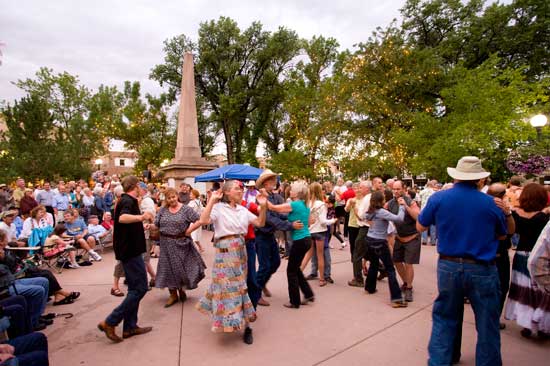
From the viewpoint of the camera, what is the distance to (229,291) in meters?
3.65

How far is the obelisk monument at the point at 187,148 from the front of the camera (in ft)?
43.5

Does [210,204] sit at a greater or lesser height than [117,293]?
greater

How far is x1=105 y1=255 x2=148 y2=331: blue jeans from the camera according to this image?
3.81 meters

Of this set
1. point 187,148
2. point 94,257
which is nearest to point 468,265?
point 94,257

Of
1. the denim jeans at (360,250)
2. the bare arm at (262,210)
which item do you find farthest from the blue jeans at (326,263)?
the bare arm at (262,210)

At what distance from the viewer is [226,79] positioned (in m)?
30.5

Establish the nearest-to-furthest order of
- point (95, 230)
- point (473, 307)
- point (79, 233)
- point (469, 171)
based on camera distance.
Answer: point (473, 307) → point (469, 171) → point (79, 233) → point (95, 230)

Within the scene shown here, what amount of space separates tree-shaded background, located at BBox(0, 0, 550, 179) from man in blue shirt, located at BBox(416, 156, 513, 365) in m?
12.2

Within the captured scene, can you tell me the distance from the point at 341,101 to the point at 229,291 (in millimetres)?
19421

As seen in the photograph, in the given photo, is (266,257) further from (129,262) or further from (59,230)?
(59,230)

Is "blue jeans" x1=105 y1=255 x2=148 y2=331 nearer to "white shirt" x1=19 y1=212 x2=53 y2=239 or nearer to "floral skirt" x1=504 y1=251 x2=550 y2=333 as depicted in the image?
"floral skirt" x1=504 y1=251 x2=550 y2=333

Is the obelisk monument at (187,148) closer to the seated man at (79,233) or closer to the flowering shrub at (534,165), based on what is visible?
the seated man at (79,233)

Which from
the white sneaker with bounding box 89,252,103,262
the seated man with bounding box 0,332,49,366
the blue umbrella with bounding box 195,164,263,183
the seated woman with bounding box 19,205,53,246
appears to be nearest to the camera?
the seated man with bounding box 0,332,49,366

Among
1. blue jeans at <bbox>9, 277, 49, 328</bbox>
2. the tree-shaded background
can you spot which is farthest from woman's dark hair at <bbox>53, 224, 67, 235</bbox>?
the tree-shaded background
